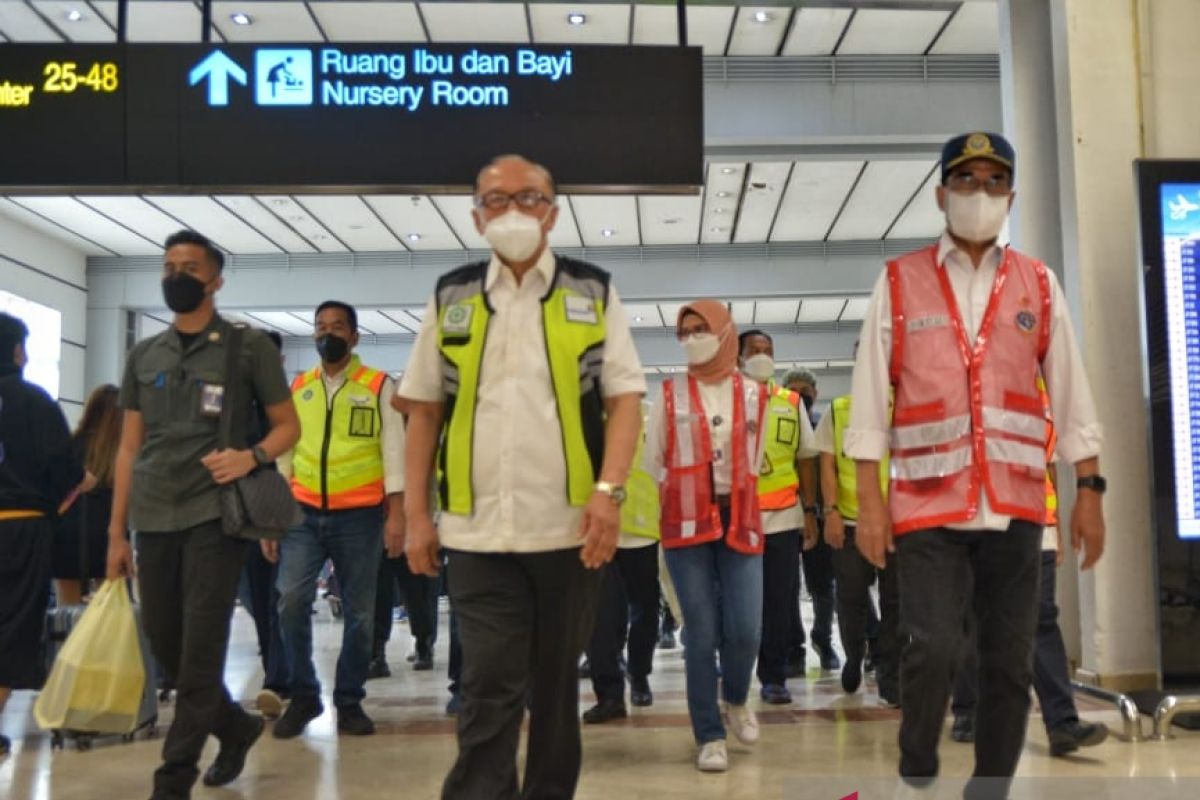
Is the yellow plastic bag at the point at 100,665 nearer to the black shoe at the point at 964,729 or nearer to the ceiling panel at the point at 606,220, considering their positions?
the black shoe at the point at 964,729

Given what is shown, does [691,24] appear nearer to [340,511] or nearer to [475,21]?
[475,21]

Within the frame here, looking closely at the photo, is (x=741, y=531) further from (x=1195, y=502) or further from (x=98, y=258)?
(x=98, y=258)

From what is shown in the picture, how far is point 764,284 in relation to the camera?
741 inches

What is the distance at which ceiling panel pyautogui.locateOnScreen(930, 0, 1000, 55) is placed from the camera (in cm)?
1023

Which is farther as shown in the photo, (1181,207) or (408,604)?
(408,604)

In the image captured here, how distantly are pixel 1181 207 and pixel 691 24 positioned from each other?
605 cm

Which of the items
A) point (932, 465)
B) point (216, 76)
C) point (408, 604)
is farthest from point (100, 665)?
point (408, 604)

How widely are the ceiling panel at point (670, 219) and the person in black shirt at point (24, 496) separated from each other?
10.8 metres

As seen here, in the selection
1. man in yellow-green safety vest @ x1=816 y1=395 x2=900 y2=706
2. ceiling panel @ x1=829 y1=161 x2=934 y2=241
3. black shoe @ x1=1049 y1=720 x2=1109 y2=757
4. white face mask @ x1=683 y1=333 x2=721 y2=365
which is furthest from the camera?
ceiling panel @ x1=829 y1=161 x2=934 y2=241

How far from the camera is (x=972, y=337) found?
300cm

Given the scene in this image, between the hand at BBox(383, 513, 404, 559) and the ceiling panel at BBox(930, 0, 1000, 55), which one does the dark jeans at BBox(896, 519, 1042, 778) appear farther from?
the ceiling panel at BBox(930, 0, 1000, 55)

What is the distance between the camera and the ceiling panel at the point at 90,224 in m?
16.2

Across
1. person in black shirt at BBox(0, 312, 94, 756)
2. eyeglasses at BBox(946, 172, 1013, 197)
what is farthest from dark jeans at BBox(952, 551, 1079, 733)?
person in black shirt at BBox(0, 312, 94, 756)

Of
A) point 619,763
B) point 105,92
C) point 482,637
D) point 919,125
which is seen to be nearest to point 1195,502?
point 619,763
